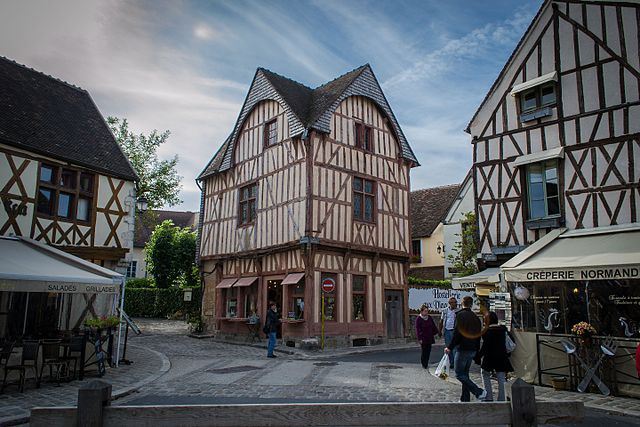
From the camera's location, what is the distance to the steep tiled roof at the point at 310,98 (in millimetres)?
17047

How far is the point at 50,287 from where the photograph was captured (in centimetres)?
891

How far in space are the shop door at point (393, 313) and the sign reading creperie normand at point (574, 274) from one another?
8736 millimetres

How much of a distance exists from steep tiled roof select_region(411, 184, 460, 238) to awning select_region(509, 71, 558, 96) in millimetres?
14153

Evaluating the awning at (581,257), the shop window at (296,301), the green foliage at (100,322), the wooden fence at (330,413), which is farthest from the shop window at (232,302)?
the wooden fence at (330,413)

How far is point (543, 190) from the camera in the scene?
39.4 feet

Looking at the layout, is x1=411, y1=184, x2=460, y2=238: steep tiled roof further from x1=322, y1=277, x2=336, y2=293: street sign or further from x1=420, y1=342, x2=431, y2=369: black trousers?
x1=420, y1=342, x2=431, y2=369: black trousers

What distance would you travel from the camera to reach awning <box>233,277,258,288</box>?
1805 centimetres

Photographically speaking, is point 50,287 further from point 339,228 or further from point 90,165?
point 339,228

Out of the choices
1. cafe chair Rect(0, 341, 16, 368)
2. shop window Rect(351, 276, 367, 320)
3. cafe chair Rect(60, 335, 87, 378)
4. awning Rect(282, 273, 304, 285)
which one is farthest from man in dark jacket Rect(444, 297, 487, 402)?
shop window Rect(351, 276, 367, 320)

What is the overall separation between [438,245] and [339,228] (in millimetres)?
11544

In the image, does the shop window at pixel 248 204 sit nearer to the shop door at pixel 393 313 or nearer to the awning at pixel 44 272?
the shop door at pixel 393 313

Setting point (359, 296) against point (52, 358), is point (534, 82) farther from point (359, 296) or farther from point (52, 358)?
point (52, 358)

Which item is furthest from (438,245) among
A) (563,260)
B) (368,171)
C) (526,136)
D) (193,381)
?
(193,381)

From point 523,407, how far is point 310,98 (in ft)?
57.4
